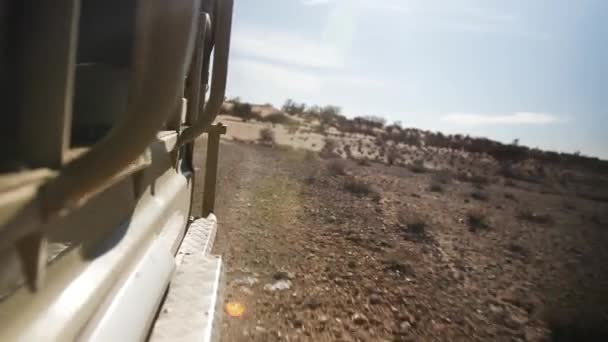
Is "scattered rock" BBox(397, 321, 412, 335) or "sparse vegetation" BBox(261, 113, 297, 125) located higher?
"sparse vegetation" BBox(261, 113, 297, 125)

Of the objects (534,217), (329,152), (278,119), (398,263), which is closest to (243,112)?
(278,119)

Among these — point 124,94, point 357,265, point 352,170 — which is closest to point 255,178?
point 352,170

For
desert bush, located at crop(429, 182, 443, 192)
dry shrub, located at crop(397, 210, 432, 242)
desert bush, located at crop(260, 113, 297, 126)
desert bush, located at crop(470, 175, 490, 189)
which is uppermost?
desert bush, located at crop(260, 113, 297, 126)

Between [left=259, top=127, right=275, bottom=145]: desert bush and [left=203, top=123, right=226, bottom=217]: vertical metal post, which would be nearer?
[left=203, top=123, right=226, bottom=217]: vertical metal post

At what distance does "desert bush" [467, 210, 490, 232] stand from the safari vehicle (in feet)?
26.0

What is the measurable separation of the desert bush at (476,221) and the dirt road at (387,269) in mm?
148

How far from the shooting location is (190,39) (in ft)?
1.90

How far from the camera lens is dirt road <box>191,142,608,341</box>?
4441mm

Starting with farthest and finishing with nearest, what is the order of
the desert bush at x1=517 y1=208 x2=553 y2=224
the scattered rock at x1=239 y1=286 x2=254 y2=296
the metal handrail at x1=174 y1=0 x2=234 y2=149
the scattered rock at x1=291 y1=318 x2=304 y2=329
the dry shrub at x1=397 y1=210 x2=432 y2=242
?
1. the desert bush at x1=517 y1=208 x2=553 y2=224
2. the dry shrub at x1=397 y1=210 x2=432 y2=242
3. the scattered rock at x1=239 y1=286 x2=254 y2=296
4. the scattered rock at x1=291 y1=318 x2=304 y2=329
5. the metal handrail at x1=174 y1=0 x2=234 y2=149

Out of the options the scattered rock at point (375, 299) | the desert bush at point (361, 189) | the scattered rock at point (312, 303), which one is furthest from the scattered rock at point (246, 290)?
the desert bush at point (361, 189)

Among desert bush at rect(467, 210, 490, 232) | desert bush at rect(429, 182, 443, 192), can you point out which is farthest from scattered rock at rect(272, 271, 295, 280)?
desert bush at rect(429, 182, 443, 192)

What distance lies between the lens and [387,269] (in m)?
5.83

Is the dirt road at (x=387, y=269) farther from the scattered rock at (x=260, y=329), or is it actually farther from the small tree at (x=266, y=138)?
the small tree at (x=266, y=138)

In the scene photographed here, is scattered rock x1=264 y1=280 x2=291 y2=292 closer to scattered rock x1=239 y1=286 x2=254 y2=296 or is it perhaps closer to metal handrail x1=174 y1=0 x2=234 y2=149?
scattered rock x1=239 y1=286 x2=254 y2=296
